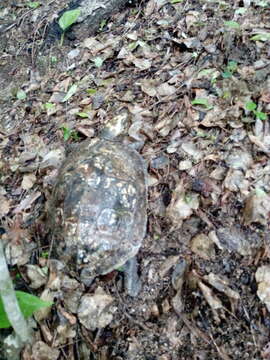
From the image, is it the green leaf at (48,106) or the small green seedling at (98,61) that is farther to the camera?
the small green seedling at (98,61)

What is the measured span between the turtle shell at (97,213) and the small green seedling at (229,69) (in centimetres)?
121

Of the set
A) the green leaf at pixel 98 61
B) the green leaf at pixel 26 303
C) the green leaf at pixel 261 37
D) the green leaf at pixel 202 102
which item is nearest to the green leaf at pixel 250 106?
the green leaf at pixel 202 102

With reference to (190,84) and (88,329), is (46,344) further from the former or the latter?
(190,84)

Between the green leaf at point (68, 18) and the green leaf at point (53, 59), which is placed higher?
the green leaf at point (68, 18)

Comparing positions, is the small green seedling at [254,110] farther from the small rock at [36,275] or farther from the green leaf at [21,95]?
the green leaf at [21,95]

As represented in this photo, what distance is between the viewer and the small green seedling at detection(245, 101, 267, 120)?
3.24 meters

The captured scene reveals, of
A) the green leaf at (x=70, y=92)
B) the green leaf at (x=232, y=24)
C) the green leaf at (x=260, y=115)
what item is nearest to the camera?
the green leaf at (x=260, y=115)

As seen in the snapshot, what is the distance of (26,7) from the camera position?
17.1 ft

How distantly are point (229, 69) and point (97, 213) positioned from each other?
1797mm

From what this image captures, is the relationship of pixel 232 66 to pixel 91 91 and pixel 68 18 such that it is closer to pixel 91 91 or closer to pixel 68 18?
pixel 91 91

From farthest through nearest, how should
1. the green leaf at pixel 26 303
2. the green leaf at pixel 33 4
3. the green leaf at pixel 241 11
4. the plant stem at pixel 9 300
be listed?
the green leaf at pixel 33 4
the green leaf at pixel 241 11
the green leaf at pixel 26 303
the plant stem at pixel 9 300

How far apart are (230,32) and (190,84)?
670 mm

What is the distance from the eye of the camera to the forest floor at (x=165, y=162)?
8.51 feet

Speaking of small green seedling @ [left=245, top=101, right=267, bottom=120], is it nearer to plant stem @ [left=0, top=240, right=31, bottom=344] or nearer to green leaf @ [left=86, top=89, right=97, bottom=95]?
green leaf @ [left=86, top=89, right=97, bottom=95]
